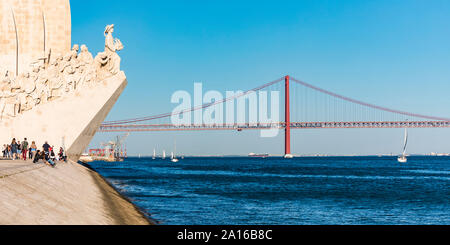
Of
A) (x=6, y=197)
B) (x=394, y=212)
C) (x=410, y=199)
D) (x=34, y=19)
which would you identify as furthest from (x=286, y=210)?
(x=34, y=19)

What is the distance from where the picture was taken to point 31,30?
636 inches

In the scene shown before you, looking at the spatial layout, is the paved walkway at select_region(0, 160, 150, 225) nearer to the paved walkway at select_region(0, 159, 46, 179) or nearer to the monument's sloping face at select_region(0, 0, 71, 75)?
the paved walkway at select_region(0, 159, 46, 179)

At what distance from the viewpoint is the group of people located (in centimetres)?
1035

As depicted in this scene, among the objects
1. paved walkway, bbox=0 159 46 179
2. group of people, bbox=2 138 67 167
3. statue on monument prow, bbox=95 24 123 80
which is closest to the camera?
paved walkway, bbox=0 159 46 179

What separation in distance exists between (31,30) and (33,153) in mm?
5632

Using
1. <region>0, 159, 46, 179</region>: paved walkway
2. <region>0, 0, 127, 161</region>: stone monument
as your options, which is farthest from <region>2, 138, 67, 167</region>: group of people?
<region>0, 159, 46, 179</region>: paved walkway

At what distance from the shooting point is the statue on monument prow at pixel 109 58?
1508 centimetres

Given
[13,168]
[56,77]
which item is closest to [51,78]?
[56,77]

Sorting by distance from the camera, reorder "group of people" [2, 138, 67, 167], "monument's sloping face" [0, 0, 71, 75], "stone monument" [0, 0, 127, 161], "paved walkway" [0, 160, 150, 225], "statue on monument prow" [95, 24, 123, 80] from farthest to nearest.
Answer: "monument's sloping face" [0, 0, 71, 75] → "statue on monument prow" [95, 24, 123, 80] → "stone monument" [0, 0, 127, 161] → "group of people" [2, 138, 67, 167] → "paved walkway" [0, 160, 150, 225]

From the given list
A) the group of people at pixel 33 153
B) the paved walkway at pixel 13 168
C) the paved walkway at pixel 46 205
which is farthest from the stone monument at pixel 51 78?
the paved walkway at pixel 46 205

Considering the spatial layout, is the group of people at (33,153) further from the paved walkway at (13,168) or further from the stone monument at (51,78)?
the paved walkway at (13,168)

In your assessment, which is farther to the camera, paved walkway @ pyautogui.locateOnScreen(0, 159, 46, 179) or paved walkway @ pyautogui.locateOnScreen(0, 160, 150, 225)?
paved walkway @ pyautogui.locateOnScreen(0, 159, 46, 179)
